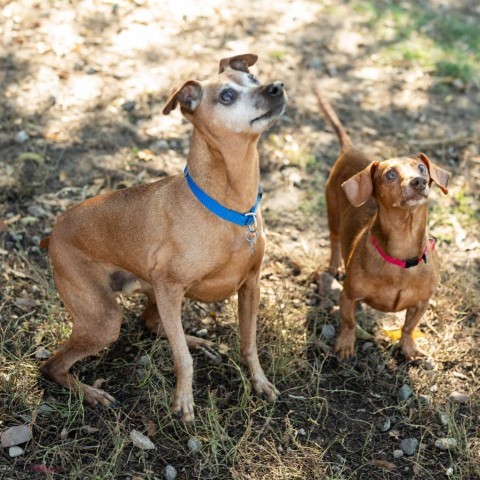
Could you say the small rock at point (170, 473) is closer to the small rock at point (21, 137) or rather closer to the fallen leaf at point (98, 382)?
the fallen leaf at point (98, 382)

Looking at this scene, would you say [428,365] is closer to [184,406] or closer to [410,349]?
[410,349]

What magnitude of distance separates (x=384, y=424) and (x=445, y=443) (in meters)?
0.37

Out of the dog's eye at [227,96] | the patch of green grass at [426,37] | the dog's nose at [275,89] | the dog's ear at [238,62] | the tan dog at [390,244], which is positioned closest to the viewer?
the dog's nose at [275,89]

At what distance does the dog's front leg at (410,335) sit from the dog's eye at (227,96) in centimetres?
190

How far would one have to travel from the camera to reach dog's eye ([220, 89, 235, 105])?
3.84m

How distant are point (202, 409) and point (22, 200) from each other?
104 inches

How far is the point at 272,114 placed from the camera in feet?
12.3

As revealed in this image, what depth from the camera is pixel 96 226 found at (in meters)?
4.34

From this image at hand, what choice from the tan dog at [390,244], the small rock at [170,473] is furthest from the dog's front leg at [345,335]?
the small rock at [170,473]


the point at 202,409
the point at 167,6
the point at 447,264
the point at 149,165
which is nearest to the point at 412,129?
the point at 447,264

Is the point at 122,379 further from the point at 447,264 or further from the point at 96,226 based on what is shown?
the point at 447,264

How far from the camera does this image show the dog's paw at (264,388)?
443 centimetres

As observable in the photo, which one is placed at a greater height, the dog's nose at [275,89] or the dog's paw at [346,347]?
the dog's nose at [275,89]

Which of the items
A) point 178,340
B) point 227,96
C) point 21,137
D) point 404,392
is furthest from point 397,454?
point 21,137
